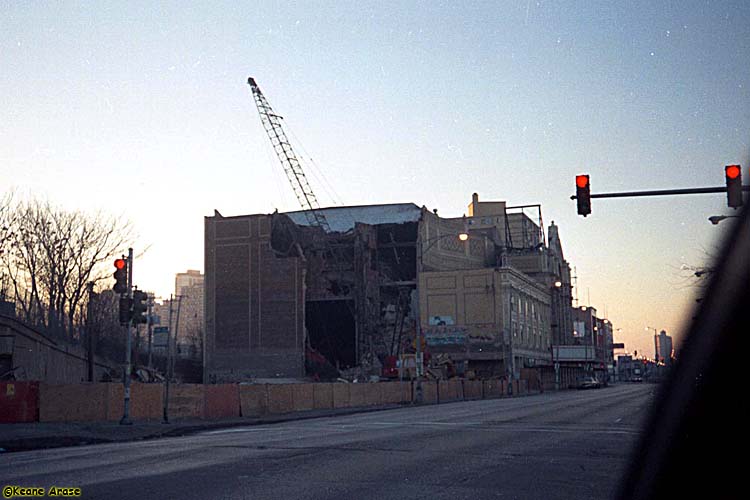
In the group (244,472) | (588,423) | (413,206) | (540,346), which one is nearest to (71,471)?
(244,472)

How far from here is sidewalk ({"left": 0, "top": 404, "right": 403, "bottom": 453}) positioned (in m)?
22.8

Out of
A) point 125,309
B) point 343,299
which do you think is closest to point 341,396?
point 125,309

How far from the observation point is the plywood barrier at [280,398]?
4156cm

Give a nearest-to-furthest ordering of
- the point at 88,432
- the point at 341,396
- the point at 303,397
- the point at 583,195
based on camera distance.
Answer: the point at 583,195
the point at 88,432
the point at 303,397
the point at 341,396

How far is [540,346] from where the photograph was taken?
107 m

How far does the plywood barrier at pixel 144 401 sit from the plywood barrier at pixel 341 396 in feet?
49.1

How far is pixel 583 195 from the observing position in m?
20.6

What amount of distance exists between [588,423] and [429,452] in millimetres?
12505

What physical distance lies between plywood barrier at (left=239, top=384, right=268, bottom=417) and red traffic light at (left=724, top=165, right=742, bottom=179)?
983 inches

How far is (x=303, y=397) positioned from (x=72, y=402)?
1531 cm

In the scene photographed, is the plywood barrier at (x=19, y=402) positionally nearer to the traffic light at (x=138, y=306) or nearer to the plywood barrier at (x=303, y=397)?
the traffic light at (x=138, y=306)

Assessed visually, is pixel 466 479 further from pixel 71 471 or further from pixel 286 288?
pixel 286 288

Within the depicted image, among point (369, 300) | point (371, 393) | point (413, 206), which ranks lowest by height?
point (371, 393)

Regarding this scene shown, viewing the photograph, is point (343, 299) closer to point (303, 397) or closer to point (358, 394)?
point (358, 394)
